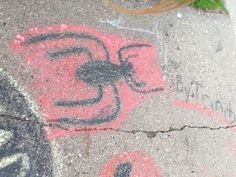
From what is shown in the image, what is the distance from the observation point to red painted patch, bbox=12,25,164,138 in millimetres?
3531

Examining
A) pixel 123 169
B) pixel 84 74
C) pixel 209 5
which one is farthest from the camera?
pixel 209 5

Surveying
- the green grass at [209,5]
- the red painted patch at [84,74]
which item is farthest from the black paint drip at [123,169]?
the green grass at [209,5]

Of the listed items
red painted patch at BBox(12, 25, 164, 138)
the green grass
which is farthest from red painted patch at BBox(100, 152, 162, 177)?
the green grass

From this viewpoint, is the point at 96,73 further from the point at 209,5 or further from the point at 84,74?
the point at 209,5

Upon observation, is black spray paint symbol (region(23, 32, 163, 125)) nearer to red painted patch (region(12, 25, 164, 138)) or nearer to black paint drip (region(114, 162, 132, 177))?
red painted patch (region(12, 25, 164, 138))

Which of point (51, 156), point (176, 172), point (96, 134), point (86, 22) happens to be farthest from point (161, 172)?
point (86, 22)

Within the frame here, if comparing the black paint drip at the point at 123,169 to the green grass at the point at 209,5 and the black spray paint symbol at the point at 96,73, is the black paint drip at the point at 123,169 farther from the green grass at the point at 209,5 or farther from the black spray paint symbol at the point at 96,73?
the green grass at the point at 209,5

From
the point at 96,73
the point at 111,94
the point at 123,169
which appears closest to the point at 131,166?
the point at 123,169

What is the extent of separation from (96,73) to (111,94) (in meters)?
0.17

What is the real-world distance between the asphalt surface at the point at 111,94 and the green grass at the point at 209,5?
0.10 meters

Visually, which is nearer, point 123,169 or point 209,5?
point 123,169

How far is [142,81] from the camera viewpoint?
385 centimetres

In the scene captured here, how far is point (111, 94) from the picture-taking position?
370 cm

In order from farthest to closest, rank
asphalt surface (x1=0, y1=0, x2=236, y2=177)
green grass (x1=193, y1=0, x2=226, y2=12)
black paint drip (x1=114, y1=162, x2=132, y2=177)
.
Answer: green grass (x1=193, y1=0, x2=226, y2=12), black paint drip (x1=114, y1=162, x2=132, y2=177), asphalt surface (x1=0, y1=0, x2=236, y2=177)
